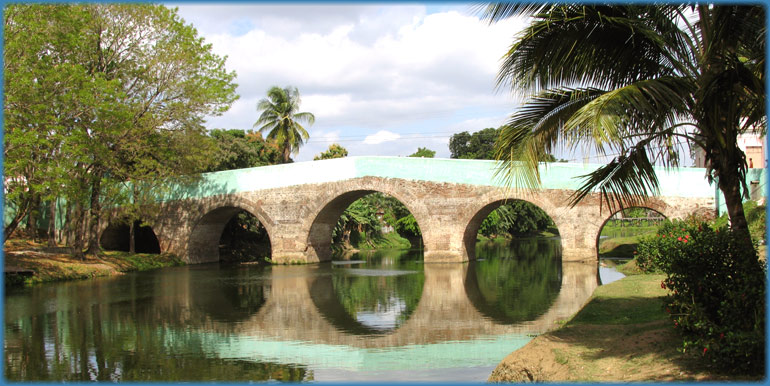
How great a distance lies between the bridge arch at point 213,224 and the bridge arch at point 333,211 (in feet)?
4.98

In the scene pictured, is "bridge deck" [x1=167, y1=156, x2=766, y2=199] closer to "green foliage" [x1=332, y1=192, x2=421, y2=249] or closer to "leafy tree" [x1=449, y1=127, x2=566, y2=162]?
"green foliage" [x1=332, y1=192, x2=421, y2=249]

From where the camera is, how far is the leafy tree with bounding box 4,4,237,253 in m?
13.3

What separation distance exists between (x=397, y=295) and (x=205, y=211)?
11.7 meters

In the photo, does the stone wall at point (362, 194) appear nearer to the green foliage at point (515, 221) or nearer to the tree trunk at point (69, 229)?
the tree trunk at point (69, 229)

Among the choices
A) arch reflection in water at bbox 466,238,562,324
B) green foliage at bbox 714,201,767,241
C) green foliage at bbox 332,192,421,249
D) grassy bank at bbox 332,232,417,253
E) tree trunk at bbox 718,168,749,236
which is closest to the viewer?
tree trunk at bbox 718,168,749,236

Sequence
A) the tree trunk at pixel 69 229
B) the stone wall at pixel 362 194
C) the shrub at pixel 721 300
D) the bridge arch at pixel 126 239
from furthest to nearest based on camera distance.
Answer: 1. the bridge arch at pixel 126 239
2. the tree trunk at pixel 69 229
3. the stone wall at pixel 362 194
4. the shrub at pixel 721 300

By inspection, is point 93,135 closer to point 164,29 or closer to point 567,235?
point 164,29

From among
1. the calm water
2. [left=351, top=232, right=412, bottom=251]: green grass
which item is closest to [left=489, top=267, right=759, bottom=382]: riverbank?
the calm water

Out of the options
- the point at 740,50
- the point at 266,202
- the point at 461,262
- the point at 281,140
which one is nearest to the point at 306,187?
the point at 266,202

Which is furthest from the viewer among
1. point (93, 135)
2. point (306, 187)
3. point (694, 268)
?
point (306, 187)

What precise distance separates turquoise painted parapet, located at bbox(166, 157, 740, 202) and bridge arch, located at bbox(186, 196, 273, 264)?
1.49ft

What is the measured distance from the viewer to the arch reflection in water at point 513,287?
10.3 m

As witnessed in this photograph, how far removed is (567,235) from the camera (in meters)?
17.9

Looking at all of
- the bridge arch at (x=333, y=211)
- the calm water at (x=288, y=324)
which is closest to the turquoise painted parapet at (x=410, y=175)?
the bridge arch at (x=333, y=211)
